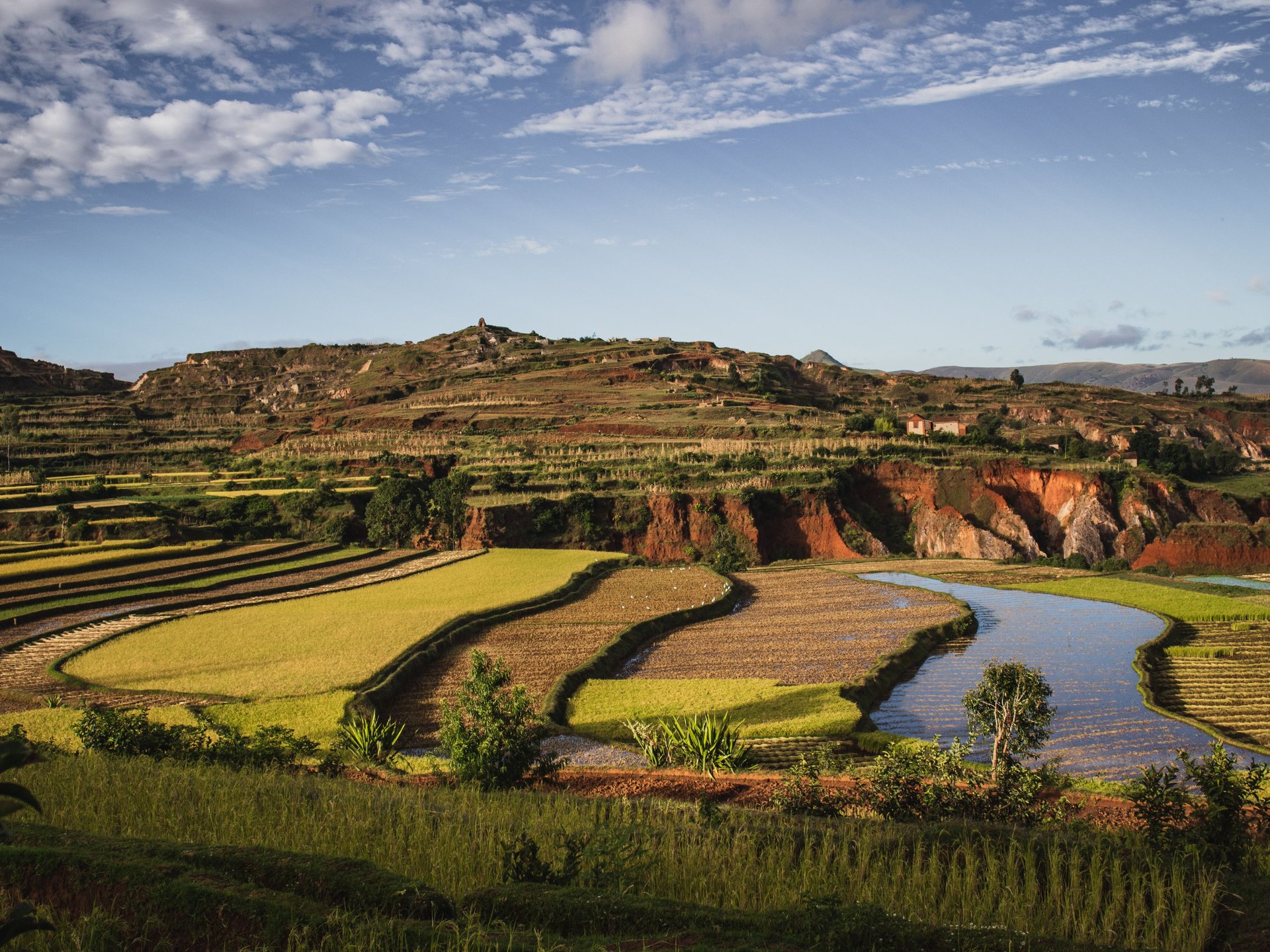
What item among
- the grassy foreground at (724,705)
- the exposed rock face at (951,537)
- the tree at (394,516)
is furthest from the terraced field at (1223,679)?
the tree at (394,516)

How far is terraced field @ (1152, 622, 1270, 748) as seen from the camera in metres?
18.8

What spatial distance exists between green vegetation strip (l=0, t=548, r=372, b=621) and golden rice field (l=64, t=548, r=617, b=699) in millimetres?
4522

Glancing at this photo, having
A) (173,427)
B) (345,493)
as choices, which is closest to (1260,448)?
(345,493)

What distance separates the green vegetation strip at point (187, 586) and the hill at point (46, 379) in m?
84.5

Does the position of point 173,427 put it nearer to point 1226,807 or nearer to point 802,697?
point 802,697

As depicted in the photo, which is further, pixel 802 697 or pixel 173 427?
pixel 173 427

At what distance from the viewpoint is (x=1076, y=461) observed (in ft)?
195

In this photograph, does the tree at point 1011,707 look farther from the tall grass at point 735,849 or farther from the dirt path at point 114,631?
the dirt path at point 114,631

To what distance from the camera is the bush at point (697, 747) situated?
15.4 meters

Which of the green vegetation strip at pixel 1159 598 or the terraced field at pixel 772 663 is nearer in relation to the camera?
the terraced field at pixel 772 663

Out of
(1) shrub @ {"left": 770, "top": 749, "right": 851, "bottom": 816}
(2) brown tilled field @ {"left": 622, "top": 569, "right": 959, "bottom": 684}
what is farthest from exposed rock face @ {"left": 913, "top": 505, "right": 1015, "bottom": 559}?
(1) shrub @ {"left": 770, "top": 749, "right": 851, "bottom": 816}

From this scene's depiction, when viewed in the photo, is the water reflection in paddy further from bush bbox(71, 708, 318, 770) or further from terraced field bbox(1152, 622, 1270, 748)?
bush bbox(71, 708, 318, 770)

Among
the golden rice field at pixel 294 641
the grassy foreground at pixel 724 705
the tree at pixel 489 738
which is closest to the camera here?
the tree at pixel 489 738

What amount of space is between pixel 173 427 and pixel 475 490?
52366 mm
